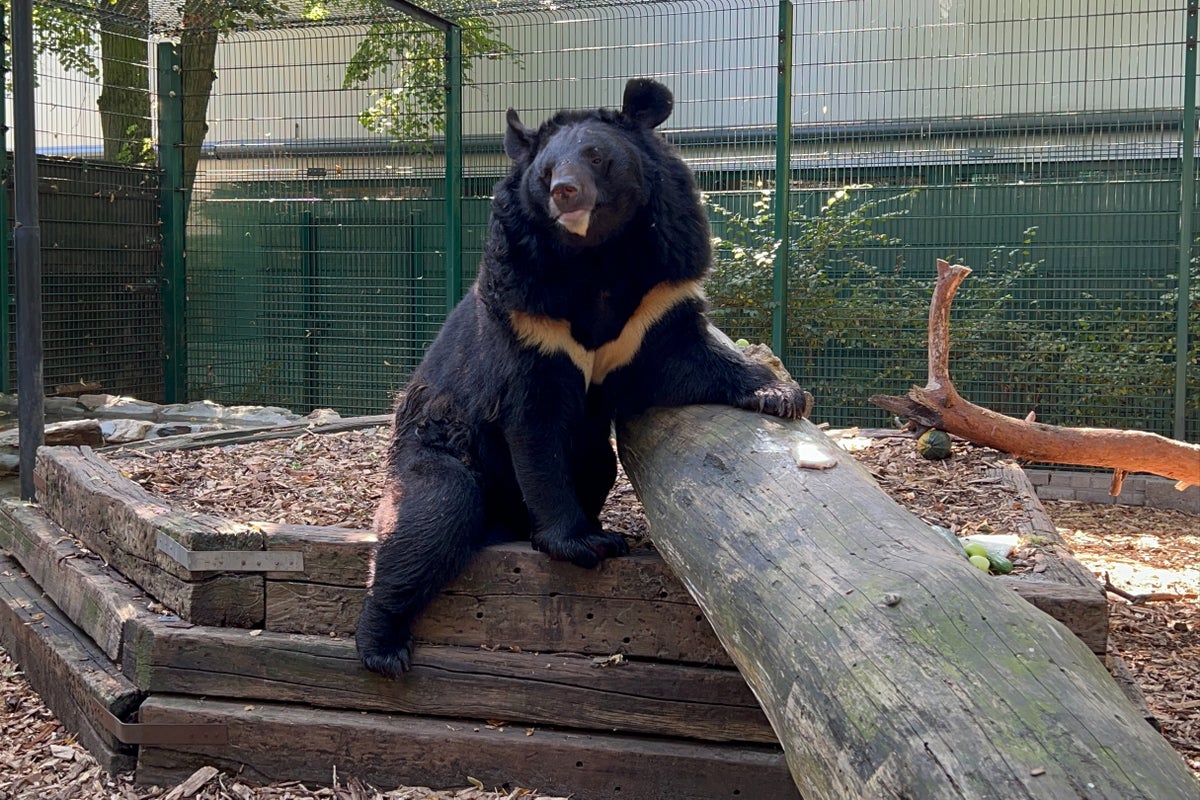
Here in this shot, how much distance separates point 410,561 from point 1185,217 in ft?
23.6

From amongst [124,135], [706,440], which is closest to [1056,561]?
[706,440]

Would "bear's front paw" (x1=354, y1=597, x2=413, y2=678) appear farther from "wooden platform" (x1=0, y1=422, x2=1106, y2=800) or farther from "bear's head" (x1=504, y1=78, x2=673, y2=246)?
"bear's head" (x1=504, y1=78, x2=673, y2=246)

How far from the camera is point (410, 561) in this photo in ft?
12.4

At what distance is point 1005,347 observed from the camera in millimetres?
9125

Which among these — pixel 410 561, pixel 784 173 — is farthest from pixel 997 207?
pixel 410 561

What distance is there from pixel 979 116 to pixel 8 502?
7432 mm

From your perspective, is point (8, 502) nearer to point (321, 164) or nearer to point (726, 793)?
point (726, 793)

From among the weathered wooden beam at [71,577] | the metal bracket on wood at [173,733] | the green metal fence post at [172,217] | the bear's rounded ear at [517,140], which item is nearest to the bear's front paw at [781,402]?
the bear's rounded ear at [517,140]

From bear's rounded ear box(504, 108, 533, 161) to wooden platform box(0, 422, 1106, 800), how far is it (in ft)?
4.58

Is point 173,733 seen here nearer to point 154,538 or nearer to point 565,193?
point 154,538

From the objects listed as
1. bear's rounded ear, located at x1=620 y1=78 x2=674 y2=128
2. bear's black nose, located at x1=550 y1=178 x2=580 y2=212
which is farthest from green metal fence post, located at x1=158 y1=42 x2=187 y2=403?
bear's black nose, located at x1=550 y1=178 x2=580 y2=212

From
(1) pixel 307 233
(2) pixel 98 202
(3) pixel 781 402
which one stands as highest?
(2) pixel 98 202

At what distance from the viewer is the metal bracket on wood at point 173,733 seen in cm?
391

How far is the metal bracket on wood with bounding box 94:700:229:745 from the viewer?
3910mm
